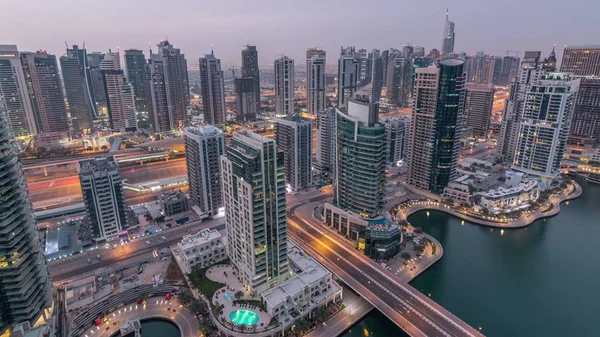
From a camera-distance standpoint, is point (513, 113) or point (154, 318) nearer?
point (154, 318)

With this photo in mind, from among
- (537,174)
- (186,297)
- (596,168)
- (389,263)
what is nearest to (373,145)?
(389,263)

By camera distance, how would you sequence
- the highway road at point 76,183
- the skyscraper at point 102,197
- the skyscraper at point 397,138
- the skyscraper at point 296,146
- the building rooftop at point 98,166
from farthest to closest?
the skyscraper at point 397,138, the highway road at point 76,183, the skyscraper at point 296,146, the building rooftop at point 98,166, the skyscraper at point 102,197

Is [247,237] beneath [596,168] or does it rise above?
above

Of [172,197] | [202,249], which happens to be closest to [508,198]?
[202,249]

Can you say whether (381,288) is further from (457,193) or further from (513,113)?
(513,113)

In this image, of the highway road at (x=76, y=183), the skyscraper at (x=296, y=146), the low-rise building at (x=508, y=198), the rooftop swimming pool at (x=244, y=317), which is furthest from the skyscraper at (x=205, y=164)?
the low-rise building at (x=508, y=198)

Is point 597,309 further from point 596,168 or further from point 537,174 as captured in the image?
point 596,168

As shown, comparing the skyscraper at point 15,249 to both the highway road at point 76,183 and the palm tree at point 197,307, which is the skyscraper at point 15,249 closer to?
the palm tree at point 197,307
